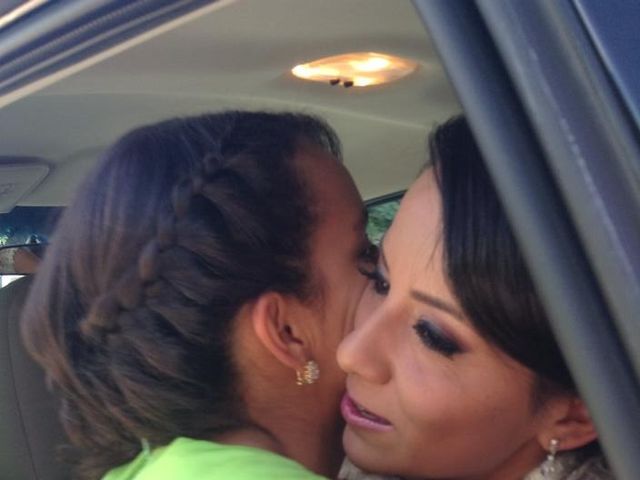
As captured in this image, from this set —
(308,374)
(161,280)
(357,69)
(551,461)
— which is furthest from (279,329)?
(357,69)

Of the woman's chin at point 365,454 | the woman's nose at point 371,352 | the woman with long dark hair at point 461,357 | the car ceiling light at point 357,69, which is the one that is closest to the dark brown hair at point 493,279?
the woman with long dark hair at point 461,357

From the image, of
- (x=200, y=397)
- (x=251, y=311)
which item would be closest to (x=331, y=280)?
(x=251, y=311)

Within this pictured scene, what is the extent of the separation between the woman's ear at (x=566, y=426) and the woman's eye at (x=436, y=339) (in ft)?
0.47

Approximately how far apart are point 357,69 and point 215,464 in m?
1.14

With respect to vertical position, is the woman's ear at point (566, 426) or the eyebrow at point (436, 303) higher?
the eyebrow at point (436, 303)

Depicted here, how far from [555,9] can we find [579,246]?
0.58ft

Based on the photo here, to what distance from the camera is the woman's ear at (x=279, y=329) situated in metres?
1.57

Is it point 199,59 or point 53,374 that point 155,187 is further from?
point 199,59

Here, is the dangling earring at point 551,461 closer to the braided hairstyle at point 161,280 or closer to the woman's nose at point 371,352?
the woman's nose at point 371,352

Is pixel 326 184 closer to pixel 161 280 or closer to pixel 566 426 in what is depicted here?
pixel 161 280

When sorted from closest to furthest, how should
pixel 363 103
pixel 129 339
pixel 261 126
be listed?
pixel 129 339 < pixel 261 126 < pixel 363 103

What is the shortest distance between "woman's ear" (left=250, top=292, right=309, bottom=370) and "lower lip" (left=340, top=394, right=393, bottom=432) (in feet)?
0.31

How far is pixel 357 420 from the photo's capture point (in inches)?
58.3

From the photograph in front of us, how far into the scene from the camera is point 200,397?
1514mm
